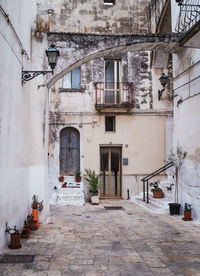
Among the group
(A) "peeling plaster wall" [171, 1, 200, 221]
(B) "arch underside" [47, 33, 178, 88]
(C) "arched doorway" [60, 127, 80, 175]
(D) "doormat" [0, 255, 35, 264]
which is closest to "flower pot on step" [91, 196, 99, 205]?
(C) "arched doorway" [60, 127, 80, 175]

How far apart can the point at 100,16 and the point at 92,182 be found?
774 cm

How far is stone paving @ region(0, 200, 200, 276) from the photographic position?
4730 mm

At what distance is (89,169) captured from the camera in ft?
45.5

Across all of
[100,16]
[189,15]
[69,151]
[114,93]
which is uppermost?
[100,16]

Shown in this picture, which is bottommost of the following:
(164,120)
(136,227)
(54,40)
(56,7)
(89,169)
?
(136,227)

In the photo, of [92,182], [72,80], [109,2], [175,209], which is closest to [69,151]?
[92,182]

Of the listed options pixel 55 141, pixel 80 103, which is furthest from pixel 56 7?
pixel 55 141

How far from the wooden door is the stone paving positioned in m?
4.61

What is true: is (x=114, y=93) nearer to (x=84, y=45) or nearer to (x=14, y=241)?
(x=84, y=45)

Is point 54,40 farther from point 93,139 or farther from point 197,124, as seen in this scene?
point 93,139

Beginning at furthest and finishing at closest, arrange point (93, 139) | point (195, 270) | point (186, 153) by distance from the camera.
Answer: point (93, 139) → point (186, 153) → point (195, 270)

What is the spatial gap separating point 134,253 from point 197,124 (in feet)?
14.4

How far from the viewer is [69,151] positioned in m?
A: 14.1

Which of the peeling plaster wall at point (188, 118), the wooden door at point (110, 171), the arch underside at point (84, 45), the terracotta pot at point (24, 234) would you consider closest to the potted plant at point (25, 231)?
the terracotta pot at point (24, 234)
